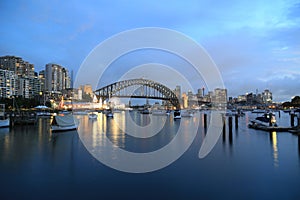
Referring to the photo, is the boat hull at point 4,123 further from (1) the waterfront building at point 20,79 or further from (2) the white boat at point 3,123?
(1) the waterfront building at point 20,79

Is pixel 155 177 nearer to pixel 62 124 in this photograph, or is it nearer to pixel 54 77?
pixel 62 124

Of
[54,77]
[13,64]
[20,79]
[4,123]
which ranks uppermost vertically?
[13,64]

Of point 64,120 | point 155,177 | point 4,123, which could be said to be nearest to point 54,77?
point 4,123

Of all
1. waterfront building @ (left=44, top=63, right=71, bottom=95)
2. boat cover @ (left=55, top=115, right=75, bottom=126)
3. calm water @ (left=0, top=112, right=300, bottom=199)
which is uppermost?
waterfront building @ (left=44, top=63, right=71, bottom=95)

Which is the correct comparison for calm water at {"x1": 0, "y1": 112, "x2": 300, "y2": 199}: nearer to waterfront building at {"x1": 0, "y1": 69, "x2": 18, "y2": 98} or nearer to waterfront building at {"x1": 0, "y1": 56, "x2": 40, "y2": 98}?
waterfront building at {"x1": 0, "y1": 69, "x2": 18, "y2": 98}

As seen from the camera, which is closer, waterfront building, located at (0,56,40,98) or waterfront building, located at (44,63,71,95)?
waterfront building, located at (0,56,40,98)

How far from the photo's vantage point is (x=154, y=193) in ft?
24.3

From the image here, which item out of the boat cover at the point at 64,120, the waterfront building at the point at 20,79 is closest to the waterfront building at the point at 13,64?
the waterfront building at the point at 20,79

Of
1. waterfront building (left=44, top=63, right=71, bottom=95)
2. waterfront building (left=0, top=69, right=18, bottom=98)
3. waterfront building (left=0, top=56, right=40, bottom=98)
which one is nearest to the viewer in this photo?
waterfront building (left=0, top=69, right=18, bottom=98)

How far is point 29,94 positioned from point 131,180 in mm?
137179

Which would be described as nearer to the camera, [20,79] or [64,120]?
[64,120]

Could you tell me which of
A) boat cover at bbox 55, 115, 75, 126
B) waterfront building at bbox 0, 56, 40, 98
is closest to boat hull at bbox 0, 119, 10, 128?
boat cover at bbox 55, 115, 75, 126

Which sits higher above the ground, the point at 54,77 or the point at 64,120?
the point at 54,77

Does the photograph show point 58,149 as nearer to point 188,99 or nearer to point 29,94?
point 188,99
